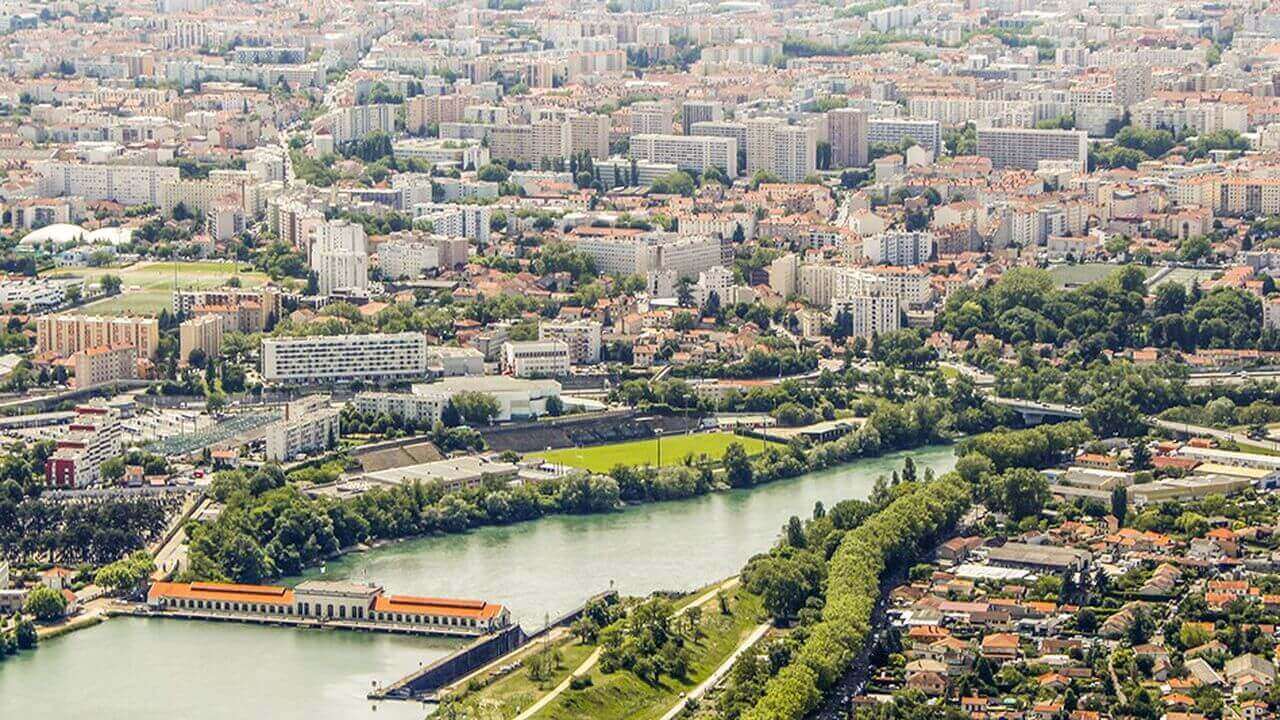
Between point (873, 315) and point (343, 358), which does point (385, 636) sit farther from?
point (873, 315)

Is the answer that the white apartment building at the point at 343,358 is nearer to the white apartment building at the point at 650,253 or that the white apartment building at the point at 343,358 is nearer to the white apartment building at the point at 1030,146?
the white apartment building at the point at 650,253

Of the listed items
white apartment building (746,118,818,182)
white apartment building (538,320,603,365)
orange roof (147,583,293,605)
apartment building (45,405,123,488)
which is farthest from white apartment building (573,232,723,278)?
orange roof (147,583,293,605)

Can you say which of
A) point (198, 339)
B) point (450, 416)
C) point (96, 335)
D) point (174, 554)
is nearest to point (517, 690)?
point (174, 554)

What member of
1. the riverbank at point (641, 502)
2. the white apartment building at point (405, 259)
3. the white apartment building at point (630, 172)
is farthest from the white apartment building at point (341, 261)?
the riverbank at point (641, 502)

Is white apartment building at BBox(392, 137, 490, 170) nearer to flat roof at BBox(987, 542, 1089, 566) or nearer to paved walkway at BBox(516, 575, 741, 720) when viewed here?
flat roof at BBox(987, 542, 1089, 566)

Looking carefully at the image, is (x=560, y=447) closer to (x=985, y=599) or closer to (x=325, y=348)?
(x=325, y=348)

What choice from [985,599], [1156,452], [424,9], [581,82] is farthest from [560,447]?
[424,9]
